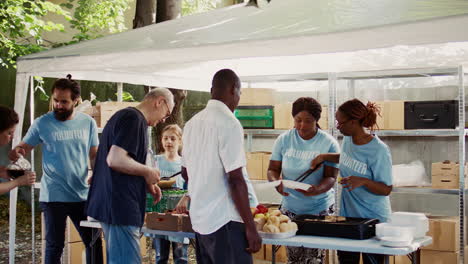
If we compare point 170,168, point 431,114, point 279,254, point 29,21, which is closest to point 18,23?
point 29,21

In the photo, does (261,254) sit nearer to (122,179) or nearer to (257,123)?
(257,123)

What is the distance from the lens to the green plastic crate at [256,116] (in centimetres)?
713

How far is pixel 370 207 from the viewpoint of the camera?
4488mm

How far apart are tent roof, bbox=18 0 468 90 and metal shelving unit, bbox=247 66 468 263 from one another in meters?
0.32

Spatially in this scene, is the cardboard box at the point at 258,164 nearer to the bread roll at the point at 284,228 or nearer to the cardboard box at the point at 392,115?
the cardboard box at the point at 392,115

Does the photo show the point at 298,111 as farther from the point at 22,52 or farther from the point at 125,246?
the point at 22,52

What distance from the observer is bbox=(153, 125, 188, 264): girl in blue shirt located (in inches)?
220

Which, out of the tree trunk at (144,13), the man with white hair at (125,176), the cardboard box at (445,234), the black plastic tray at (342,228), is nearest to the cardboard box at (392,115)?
the cardboard box at (445,234)

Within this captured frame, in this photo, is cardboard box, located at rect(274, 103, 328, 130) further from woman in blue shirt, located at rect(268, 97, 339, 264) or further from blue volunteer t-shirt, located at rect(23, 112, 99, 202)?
blue volunteer t-shirt, located at rect(23, 112, 99, 202)

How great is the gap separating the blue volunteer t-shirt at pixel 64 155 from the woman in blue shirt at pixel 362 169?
6.84 feet

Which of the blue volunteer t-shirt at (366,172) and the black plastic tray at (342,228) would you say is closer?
the black plastic tray at (342,228)

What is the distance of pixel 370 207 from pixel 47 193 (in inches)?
99.2

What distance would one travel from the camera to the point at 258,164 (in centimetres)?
707

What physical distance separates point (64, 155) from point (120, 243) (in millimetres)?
1333
